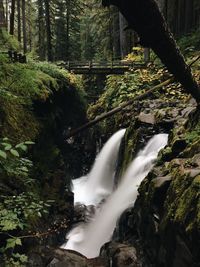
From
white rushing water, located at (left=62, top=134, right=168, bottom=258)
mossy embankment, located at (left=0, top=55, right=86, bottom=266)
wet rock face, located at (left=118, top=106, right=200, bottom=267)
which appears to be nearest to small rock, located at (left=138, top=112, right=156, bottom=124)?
white rushing water, located at (left=62, top=134, right=168, bottom=258)

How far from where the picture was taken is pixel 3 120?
8.71 meters

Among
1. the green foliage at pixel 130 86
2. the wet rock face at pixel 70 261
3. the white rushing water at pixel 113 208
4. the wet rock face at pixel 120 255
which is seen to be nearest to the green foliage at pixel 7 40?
the green foliage at pixel 130 86

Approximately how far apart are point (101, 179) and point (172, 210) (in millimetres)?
10349

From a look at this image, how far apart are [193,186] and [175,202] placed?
644mm

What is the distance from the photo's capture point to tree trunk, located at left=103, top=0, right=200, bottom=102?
8.57 ft

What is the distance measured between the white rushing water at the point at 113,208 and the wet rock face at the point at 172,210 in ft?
4.21

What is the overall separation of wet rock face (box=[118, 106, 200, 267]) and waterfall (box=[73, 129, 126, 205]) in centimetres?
563

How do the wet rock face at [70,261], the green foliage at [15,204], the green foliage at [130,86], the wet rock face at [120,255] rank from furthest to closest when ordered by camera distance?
the green foliage at [130,86] → the wet rock face at [70,261] → the wet rock face at [120,255] → the green foliage at [15,204]

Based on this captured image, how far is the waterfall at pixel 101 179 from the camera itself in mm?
15764

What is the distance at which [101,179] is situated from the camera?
Answer: 55.6 ft

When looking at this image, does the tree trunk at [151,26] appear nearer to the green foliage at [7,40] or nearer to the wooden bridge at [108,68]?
the green foliage at [7,40]

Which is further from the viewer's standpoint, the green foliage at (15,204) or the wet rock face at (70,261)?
the wet rock face at (70,261)

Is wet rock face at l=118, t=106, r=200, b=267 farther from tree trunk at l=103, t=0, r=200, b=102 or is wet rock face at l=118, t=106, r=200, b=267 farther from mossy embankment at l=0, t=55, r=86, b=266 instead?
tree trunk at l=103, t=0, r=200, b=102

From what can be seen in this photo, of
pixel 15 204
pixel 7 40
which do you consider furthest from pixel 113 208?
pixel 7 40
